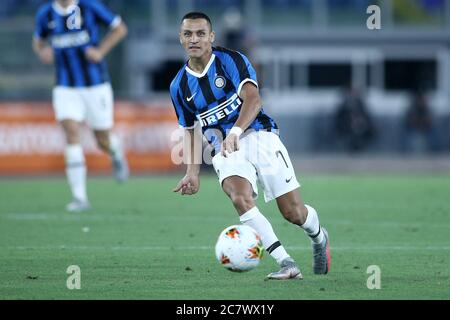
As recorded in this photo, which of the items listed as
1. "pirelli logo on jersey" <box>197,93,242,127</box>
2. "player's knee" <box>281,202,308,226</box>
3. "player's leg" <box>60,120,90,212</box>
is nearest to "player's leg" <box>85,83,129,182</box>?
"player's leg" <box>60,120,90,212</box>

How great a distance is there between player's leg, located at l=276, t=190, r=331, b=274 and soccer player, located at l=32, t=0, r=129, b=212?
5510 millimetres

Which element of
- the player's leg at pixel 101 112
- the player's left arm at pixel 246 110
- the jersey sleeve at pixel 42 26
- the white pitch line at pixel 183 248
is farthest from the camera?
the player's leg at pixel 101 112

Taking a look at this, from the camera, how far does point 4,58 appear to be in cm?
2417

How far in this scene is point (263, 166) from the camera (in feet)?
28.0

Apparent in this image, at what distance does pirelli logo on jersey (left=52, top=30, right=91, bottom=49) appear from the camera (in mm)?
13969

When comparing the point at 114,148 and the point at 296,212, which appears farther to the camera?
the point at 114,148

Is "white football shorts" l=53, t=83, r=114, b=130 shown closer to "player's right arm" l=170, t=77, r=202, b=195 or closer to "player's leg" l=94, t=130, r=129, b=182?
"player's leg" l=94, t=130, r=129, b=182

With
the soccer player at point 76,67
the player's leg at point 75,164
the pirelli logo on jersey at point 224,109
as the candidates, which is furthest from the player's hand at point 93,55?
the pirelli logo on jersey at point 224,109

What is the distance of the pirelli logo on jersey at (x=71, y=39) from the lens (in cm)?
1397

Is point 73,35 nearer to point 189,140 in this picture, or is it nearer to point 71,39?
point 71,39

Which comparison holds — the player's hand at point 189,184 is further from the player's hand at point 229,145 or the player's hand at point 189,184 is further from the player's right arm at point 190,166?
the player's hand at point 229,145

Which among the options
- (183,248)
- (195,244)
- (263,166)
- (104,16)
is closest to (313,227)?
(263,166)

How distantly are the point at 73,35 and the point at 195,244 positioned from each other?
4201 millimetres

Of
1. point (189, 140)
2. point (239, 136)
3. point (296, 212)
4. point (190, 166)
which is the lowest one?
point (296, 212)
